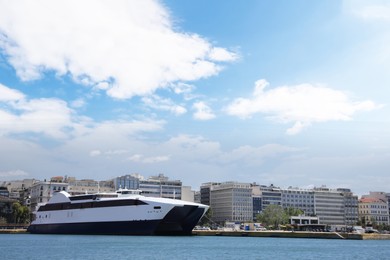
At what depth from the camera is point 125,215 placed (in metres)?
76.6

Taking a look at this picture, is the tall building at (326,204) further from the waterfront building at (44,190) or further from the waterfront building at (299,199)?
the waterfront building at (44,190)

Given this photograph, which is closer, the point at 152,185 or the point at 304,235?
the point at 304,235

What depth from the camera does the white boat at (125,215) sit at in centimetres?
7375

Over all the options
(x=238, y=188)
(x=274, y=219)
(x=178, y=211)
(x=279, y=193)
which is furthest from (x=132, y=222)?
(x=279, y=193)

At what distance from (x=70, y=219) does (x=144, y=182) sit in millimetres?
69409

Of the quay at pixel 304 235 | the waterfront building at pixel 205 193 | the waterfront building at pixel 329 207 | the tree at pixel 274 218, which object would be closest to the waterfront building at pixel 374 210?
the waterfront building at pixel 329 207

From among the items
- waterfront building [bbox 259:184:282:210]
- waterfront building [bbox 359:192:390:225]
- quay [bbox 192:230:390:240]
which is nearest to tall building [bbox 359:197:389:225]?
waterfront building [bbox 359:192:390:225]

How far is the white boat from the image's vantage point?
242ft

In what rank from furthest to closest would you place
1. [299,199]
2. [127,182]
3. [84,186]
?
[299,199], [127,182], [84,186]

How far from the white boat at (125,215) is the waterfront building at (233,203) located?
79153 millimetres

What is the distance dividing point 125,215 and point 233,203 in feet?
291

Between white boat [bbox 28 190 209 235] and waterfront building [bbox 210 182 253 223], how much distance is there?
260ft

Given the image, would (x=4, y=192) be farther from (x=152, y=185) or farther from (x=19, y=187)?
(x=152, y=185)

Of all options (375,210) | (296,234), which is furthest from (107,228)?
(375,210)
